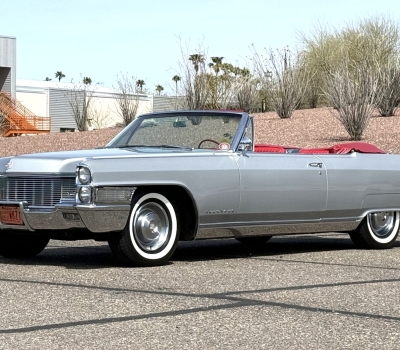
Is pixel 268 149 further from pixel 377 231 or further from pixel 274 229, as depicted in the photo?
pixel 377 231

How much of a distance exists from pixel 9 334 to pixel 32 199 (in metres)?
2.98

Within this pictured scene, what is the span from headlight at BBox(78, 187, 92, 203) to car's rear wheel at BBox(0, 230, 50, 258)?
113 cm

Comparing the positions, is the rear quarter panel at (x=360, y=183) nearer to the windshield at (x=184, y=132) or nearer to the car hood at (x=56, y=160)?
the windshield at (x=184, y=132)

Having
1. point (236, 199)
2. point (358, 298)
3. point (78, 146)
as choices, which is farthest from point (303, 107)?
point (358, 298)

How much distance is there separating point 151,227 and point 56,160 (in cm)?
101

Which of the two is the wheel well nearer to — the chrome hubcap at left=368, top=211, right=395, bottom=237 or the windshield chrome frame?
the windshield chrome frame

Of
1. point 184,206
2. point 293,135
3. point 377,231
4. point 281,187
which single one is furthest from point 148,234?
point 293,135

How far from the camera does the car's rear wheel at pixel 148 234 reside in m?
8.05

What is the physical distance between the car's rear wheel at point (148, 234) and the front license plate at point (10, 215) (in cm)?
83

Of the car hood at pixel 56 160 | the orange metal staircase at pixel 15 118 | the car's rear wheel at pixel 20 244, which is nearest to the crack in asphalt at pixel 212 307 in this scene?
the car hood at pixel 56 160

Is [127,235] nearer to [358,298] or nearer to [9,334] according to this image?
[358,298]

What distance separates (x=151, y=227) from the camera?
8.24m

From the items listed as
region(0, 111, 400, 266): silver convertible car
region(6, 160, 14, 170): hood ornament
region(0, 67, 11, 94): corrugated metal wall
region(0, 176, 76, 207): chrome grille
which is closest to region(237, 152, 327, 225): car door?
region(0, 111, 400, 266): silver convertible car

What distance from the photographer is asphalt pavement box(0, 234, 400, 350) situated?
5.16 m
